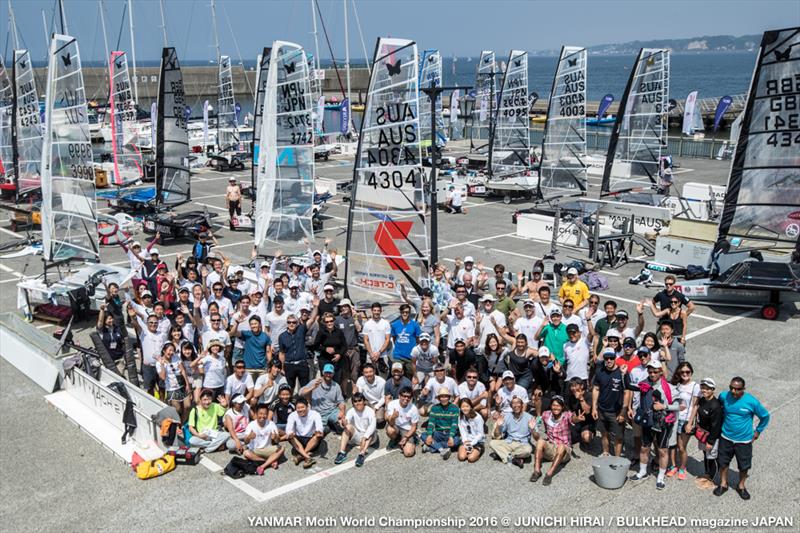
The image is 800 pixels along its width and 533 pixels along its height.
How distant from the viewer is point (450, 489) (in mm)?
9086

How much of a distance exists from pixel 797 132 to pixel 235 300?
39.9ft

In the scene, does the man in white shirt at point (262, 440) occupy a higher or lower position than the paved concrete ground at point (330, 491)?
higher

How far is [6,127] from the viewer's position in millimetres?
30828

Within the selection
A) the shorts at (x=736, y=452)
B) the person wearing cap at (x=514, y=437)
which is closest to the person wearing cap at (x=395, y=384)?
the person wearing cap at (x=514, y=437)

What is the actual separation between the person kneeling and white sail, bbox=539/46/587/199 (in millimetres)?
18858

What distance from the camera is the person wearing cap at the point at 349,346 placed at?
11477 millimetres

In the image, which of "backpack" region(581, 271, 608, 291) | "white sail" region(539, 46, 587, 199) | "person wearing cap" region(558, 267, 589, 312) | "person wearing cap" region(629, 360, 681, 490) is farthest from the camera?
"white sail" region(539, 46, 587, 199)

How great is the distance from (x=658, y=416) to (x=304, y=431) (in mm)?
4391

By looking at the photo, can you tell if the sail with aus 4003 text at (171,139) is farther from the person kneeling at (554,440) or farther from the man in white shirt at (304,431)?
the person kneeling at (554,440)

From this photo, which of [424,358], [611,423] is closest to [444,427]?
[424,358]

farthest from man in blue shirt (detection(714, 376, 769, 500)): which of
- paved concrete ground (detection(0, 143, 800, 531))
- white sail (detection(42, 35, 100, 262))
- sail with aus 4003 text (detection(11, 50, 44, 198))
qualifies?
sail with aus 4003 text (detection(11, 50, 44, 198))

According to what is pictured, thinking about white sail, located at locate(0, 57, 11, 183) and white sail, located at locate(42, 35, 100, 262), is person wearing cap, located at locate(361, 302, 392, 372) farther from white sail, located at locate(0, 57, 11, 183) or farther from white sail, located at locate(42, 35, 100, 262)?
white sail, located at locate(0, 57, 11, 183)

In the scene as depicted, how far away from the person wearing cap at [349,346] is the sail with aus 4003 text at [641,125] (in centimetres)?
1527

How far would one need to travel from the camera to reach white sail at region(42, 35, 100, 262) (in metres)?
16.7
